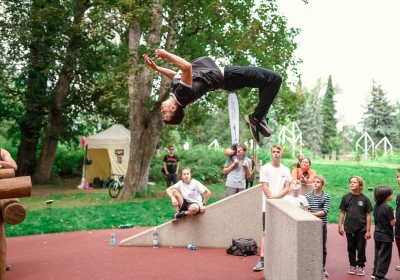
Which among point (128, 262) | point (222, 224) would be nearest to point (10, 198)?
point (128, 262)

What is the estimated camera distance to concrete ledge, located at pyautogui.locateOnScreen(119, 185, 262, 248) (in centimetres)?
888

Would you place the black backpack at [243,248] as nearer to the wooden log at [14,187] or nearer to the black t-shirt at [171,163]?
the wooden log at [14,187]

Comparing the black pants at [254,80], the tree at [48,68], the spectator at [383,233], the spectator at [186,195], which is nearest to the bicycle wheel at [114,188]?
the tree at [48,68]

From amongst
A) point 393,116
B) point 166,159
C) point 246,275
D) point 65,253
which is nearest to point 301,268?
point 246,275

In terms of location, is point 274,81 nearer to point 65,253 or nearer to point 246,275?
point 246,275

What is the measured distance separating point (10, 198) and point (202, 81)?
2.75 m

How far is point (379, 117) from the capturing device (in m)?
50.1

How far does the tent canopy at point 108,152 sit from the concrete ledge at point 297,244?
A: 17.2 metres

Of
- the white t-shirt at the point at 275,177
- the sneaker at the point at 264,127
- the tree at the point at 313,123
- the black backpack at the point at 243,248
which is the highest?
the tree at the point at 313,123

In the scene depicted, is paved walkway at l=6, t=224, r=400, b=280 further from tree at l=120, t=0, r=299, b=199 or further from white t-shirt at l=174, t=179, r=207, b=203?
tree at l=120, t=0, r=299, b=199

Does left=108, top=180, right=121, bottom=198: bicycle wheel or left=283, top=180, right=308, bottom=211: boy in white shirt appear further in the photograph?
left=108, top=180, right=121, bottom=198: bicycle wheel

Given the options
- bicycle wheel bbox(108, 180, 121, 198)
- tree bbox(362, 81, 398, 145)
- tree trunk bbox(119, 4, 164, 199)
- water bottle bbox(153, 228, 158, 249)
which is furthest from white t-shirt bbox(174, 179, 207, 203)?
tree bbox(362, 81, 398, 145)

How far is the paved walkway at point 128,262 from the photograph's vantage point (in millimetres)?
6809

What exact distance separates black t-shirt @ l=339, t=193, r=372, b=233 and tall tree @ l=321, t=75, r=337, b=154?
173 feet
